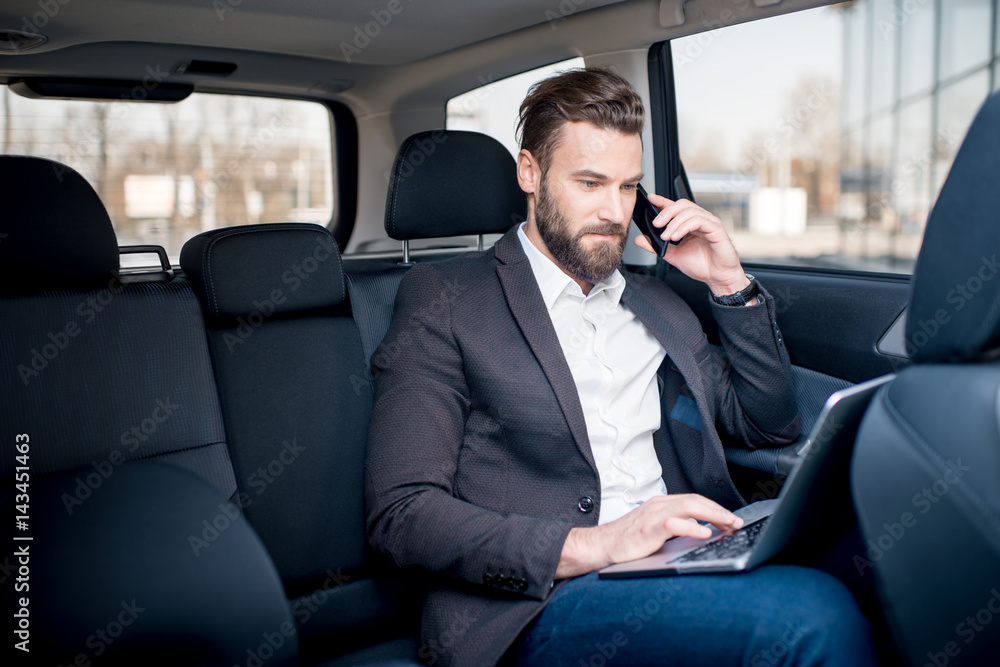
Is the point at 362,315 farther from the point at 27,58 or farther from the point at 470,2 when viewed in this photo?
the point at 27,58

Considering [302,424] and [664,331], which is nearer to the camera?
[302,424]

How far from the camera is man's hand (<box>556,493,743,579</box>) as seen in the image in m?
1.21

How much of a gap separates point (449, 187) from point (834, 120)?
5194 millimetres

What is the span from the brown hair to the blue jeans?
90cm

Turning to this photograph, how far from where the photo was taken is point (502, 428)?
144 cm

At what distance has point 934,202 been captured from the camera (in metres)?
0.83

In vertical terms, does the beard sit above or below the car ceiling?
below

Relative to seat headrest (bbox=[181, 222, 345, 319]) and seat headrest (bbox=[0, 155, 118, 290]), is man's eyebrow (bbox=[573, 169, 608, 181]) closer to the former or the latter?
seat headrest (bbox=[181, 222, 345, 319])

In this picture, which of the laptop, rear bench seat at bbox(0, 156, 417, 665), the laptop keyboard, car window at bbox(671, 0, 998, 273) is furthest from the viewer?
car window at bbox(671, 0, 998, 273)

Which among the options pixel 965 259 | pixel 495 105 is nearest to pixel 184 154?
pixel 495 105

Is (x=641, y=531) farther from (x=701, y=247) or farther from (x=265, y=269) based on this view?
(x=265, y=269)

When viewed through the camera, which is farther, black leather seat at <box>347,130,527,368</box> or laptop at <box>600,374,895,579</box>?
black leather seat at <box>347,130,527,368</box>

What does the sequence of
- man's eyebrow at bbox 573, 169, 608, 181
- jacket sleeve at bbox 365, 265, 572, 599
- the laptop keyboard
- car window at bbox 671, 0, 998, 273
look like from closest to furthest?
the laptop keyboard → jacket sleeve at bbox 365, 265, 572, 599 → man's eyebrow at bbox 573, 169, 608, 181 → car window at bbox 671, 0, 998, 273

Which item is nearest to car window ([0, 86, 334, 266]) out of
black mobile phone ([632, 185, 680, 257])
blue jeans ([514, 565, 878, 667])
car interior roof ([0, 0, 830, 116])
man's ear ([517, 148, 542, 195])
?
car interior roof ([0, 0, 830, 116])
